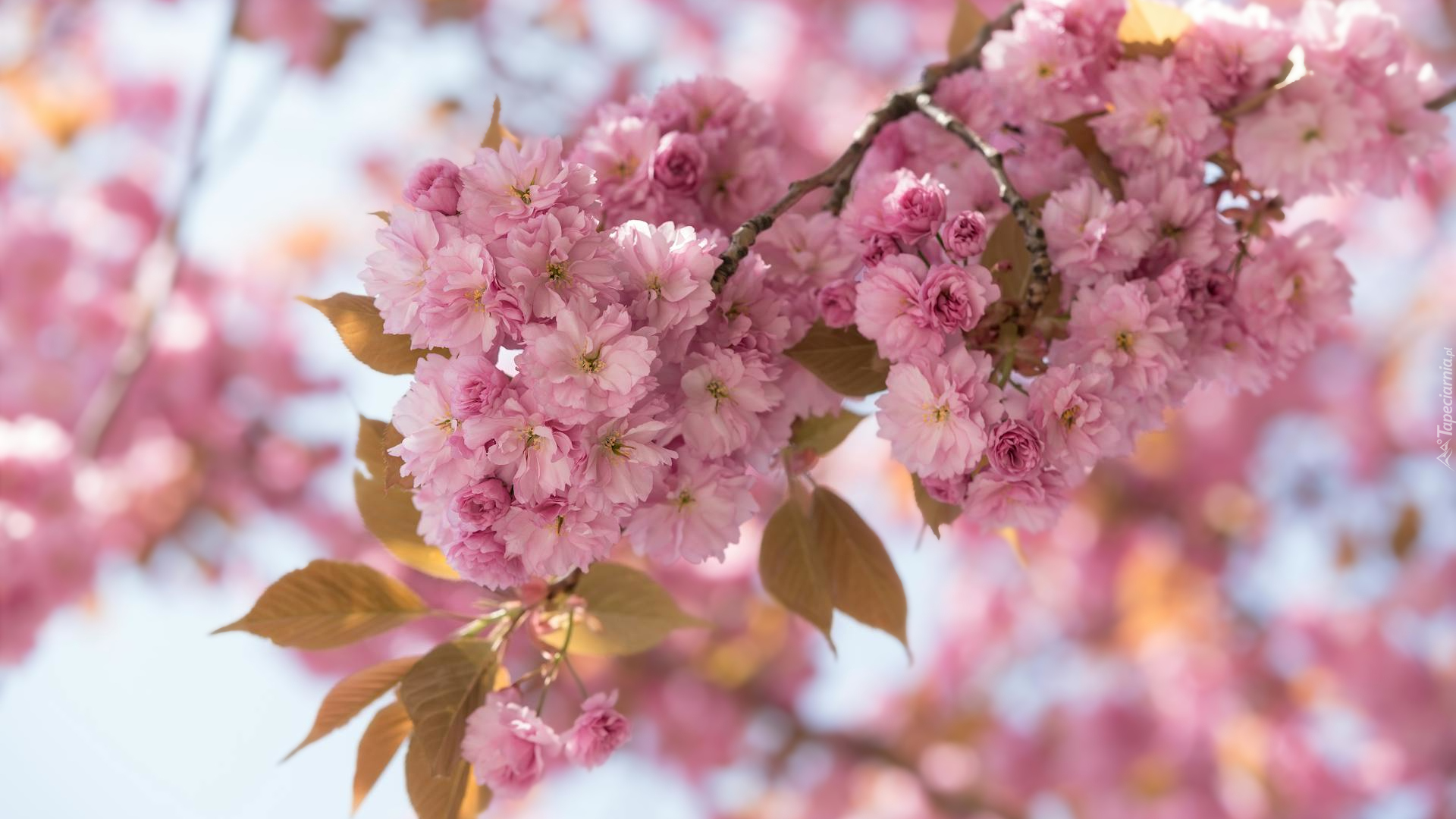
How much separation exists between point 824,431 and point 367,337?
0.27 m

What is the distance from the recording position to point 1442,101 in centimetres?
73

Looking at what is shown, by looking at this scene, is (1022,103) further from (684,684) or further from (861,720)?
(861,720)

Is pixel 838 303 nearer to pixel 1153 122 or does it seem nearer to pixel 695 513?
pixel 695 513

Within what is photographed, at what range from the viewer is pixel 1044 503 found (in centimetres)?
56

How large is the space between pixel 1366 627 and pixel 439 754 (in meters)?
3.02

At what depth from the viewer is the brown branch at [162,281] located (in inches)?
65.7

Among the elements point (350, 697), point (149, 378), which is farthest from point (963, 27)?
point (149, 378)

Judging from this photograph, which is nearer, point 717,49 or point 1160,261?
point 1160,261

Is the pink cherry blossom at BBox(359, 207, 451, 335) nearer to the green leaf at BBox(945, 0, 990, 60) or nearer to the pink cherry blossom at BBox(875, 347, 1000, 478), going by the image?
the pink cherry blossom at BBox(875, 347, 1000, 478)

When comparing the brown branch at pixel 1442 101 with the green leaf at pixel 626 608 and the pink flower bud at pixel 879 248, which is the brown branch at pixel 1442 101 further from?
the green leaf at pixel 626 608

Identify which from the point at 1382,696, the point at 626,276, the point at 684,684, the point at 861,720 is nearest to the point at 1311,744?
the point at 1382,696

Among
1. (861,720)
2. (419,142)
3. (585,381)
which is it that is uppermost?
(419,142)

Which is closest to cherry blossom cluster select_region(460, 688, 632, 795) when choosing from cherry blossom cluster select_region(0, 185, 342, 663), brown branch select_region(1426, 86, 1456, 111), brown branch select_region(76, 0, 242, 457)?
brown branch select_region(1426, 86, 1456, 111)

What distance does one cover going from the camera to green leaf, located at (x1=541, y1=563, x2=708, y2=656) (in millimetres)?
654
